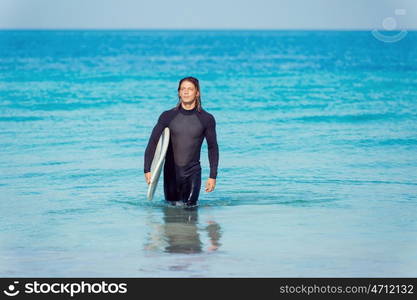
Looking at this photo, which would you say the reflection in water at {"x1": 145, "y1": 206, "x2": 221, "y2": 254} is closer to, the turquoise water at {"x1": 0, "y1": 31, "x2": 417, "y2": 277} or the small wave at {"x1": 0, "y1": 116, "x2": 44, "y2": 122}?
the turquoise water at {"x1": 0, "y1": 31, "x2": 417, "y2": 277}

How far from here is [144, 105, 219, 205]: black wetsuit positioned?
31.0 ft

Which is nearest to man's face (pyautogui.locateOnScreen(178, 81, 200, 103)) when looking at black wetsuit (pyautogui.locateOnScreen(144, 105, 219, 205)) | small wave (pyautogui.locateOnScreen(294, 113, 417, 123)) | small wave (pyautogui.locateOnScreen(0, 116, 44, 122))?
black wetsuit (pyautogui.locateOnScreen(144, 105, 219, 205))

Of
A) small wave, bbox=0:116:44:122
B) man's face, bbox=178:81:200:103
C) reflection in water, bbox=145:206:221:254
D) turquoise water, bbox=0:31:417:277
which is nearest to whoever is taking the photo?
turquoise water, bbox=0:31:417:277

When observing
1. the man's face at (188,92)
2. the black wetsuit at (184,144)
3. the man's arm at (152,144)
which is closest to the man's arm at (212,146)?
the black wetsuit at (184,144)

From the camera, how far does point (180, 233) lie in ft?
28.7

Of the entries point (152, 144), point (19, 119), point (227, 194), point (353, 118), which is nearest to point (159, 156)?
point (152, 144)

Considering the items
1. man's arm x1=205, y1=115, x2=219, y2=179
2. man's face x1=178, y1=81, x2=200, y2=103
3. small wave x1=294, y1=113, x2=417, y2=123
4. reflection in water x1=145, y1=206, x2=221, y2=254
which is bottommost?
reflection in water x1=145, y1=206, x2=221, y2=254

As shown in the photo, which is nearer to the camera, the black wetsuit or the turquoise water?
the turquoise water

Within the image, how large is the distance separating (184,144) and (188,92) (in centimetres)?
53

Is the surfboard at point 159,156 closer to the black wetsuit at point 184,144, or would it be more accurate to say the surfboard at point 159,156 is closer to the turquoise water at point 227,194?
the black wetsuit at point 184,144

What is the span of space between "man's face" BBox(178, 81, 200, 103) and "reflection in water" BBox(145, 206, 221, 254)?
105cm

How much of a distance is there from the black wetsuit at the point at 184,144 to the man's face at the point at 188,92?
158 mm

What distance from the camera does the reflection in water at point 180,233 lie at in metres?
8.22

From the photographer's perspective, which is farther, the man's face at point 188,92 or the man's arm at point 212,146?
the man's arm at point 212,146
